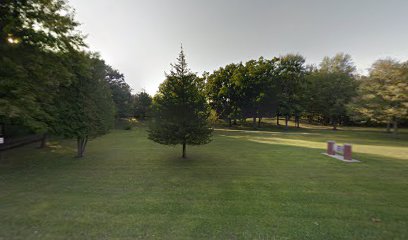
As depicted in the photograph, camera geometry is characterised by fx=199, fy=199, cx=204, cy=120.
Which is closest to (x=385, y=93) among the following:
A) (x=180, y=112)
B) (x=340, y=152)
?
(x=340, y=152)

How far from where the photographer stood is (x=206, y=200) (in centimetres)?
673

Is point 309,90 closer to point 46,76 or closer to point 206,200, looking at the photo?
point 206,200

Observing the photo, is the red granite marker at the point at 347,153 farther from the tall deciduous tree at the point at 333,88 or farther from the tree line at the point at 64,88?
the tall deciduous tree at the point at 333,88

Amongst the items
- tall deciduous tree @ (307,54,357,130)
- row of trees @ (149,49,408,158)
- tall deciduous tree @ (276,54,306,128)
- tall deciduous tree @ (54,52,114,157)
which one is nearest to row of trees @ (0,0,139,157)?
tall deciduous tree @ (54,52,114,157)

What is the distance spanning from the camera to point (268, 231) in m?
4.84

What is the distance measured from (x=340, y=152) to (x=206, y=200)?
12.4m

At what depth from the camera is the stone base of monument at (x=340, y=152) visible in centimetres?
1255

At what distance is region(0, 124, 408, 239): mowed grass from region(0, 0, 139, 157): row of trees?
2857 millimetres

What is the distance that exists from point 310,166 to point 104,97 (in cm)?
1439

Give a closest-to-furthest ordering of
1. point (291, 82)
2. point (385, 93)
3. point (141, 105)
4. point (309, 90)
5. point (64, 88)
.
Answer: point (64, 88), point (385, 93), point (291, 82), point (309, 90), point (141, 105)

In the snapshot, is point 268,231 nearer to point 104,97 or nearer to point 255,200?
point 255,200

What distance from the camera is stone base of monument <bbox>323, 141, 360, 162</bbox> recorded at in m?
12.5

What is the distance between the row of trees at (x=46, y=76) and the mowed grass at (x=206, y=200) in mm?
2857

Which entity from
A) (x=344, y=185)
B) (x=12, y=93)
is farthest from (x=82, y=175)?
(x=344, y=185)
